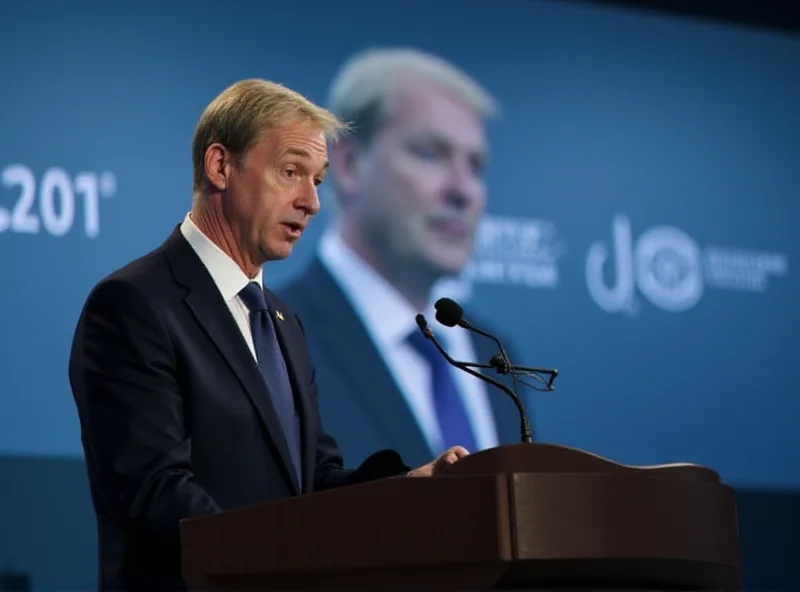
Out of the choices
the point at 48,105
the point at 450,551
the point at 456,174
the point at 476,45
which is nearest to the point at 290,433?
the point at 450,551

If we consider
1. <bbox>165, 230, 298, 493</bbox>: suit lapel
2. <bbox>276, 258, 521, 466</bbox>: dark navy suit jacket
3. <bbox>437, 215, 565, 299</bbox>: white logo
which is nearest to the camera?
<bbox>165, 230, 298, 493</bbox>: suit lapel

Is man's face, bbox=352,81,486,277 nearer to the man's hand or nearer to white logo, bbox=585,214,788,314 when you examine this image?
white logo, bbox=585,214,788,314

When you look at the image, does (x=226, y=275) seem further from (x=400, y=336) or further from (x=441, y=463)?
(x=400, y=336)

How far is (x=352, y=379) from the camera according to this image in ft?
16.0

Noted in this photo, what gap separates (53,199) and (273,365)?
6.06 ft

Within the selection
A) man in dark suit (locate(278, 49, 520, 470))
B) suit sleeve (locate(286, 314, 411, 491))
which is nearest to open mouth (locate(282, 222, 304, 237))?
suit sleeve (locate(286, 314, 411, 491))

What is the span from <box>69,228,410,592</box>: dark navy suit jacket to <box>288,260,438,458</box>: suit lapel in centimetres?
206

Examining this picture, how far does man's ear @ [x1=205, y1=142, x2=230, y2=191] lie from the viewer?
2908 millimetres

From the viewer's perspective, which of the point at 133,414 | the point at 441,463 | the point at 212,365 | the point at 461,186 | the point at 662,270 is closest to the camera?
the point at 441,463

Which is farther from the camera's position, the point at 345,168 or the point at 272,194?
the point at 345,168

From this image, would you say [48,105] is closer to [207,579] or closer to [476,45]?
[476,45]

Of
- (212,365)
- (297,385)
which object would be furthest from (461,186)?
(212,365)

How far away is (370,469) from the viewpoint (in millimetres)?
2777

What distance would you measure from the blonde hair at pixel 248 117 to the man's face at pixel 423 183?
198 centimetres
